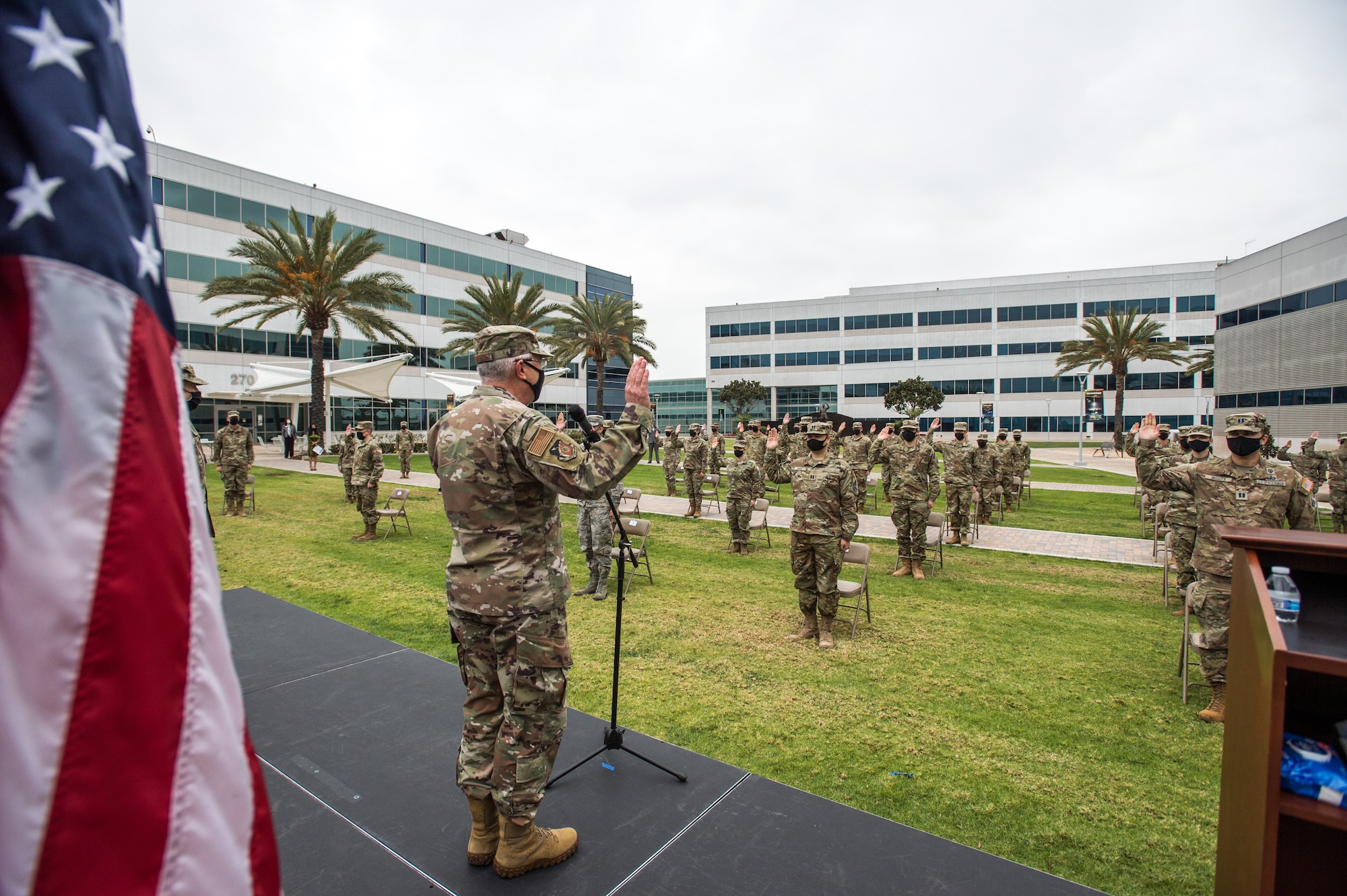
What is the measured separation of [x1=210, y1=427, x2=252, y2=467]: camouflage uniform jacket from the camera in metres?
14.5

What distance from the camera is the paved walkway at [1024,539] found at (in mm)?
11609

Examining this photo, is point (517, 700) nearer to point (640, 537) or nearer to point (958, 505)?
point (640, 537)

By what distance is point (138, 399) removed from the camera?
3.44 ft

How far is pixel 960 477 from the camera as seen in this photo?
12086 mm

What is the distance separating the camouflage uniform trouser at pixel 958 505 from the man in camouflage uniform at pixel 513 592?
1080cm

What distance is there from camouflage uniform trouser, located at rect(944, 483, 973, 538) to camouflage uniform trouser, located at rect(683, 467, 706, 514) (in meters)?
6.05

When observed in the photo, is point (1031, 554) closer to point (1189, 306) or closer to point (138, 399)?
point (138, 399)

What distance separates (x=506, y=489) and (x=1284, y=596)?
3116 millimetres

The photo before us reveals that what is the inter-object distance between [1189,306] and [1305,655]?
70894 mm

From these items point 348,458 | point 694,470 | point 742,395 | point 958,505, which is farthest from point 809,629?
point 742,395

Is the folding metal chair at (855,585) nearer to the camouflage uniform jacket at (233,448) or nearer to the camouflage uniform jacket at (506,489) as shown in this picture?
the camouflage uniform jacket at (506,489)

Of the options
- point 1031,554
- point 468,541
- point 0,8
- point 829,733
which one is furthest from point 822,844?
point 1031,554

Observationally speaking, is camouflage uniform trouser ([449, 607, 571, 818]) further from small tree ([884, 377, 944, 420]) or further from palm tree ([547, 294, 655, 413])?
small tree ([884, 377, 944, 420])

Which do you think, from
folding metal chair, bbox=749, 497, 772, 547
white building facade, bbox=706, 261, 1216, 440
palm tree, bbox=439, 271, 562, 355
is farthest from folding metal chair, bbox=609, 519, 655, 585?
white building facade, bbox=706, 261, 1216, 440
